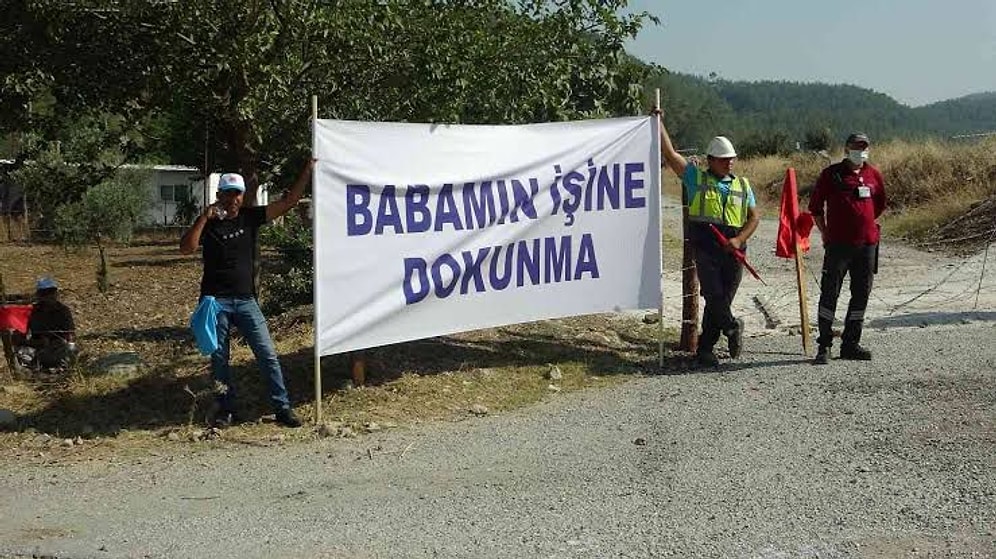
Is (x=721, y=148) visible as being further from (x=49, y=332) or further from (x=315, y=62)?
(x=49, y=332)

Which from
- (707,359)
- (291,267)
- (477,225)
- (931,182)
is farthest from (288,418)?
(931,182)

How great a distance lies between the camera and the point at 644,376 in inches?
332

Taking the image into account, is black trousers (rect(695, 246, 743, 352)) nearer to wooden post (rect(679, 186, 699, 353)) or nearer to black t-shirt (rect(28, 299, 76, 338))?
wooden post (rect(679, 186, 699, 353))

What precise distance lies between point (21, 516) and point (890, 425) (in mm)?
5222

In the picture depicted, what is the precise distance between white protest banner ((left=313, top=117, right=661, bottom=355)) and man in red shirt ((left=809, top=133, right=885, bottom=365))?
4.67ft

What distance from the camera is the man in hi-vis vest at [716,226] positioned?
858cm

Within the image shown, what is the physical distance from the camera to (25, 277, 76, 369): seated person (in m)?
9.23

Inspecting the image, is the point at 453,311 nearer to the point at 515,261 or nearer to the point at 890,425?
the point at 515,261

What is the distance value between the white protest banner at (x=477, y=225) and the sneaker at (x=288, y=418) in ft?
1.71

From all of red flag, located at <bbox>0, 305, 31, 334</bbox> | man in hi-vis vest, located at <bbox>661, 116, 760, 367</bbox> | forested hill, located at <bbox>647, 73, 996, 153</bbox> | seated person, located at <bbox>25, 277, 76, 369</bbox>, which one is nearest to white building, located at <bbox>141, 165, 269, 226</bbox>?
forested hill, located at <bbox>647, 73, 996, 153</bbox>

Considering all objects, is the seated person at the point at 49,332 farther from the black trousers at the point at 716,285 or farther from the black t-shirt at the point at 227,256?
the black trousers at the point at 716,285

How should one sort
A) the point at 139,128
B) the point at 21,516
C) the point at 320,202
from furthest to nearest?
the point at 139,128 → the point at 320,202 → the point at 21,516

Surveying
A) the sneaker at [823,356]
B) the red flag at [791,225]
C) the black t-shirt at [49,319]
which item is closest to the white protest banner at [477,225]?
the red flag at [791,225]

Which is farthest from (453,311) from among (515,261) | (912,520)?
(912,520)
